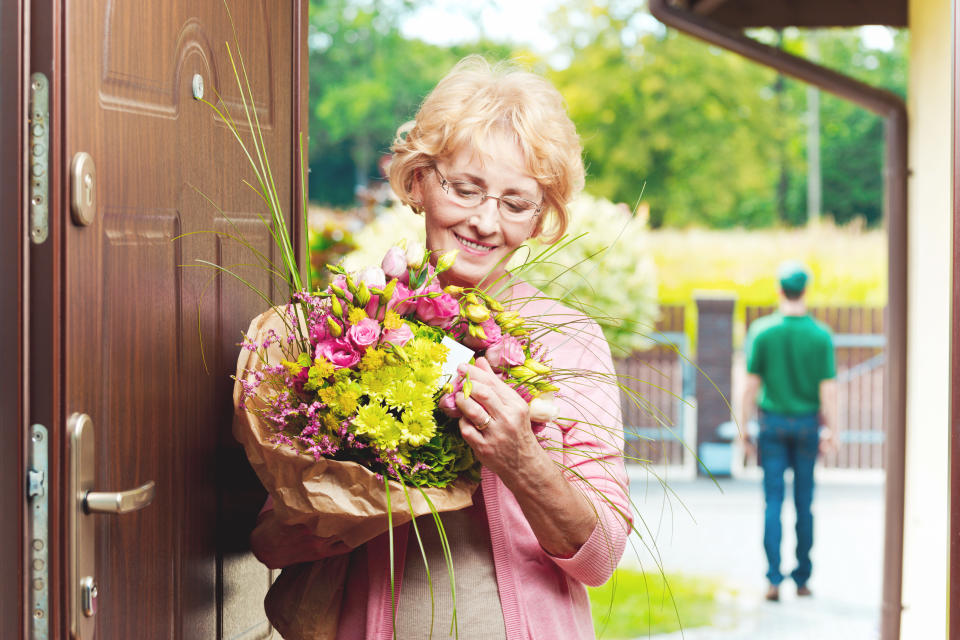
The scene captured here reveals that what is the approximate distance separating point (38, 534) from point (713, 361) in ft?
25.8

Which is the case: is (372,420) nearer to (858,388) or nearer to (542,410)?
(542,410)

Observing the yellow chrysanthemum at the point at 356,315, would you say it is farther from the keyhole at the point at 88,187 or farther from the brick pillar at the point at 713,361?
the brick pillar at the point at 713,361

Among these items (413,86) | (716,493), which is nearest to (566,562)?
(716,493)

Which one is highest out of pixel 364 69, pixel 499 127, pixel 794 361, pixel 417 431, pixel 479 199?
pixel 364 69

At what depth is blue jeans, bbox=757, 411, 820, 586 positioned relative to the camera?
17.6 feet

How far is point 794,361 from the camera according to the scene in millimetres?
5605

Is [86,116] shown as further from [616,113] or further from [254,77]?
[616,113]

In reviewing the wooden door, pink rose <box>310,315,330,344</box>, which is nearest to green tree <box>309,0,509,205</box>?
the wooden door

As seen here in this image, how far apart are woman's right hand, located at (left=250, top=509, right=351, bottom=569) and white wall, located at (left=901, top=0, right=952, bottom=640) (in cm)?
218

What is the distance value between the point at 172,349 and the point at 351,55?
22628 mm

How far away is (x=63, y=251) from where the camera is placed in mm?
1311

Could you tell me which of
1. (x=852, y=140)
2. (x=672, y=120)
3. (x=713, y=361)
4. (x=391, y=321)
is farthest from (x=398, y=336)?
(x=852, y=140)

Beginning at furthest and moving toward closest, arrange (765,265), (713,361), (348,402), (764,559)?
(765,265) < (713,361) < (764,559) < (348,402)

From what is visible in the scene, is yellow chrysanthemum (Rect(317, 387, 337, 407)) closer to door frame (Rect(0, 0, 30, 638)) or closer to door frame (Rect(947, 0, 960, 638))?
door frame (Rect(0, 0, 30, 638))
